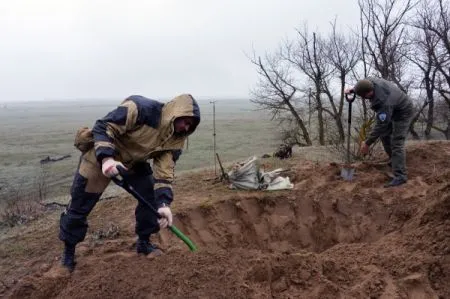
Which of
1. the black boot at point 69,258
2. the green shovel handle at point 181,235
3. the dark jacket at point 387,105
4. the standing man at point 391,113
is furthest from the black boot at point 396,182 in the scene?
the black boot at point 69,258

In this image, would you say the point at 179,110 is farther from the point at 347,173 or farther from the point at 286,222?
the point at 347,173

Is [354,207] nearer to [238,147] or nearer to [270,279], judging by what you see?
[270,279]

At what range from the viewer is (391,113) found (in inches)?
231

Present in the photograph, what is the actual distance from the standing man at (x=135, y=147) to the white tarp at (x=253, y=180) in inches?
109

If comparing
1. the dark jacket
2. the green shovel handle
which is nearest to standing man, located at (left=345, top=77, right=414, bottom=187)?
the dark jacket

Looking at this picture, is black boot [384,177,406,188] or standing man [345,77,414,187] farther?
black boot [384,177,406,188]

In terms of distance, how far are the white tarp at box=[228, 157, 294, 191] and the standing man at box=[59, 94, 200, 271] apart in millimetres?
2759

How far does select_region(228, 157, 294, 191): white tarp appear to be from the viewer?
634 cm

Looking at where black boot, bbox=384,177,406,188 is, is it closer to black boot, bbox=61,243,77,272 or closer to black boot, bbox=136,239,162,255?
black boot, bbox=136,239,162,255

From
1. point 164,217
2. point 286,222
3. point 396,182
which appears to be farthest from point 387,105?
point 164,217

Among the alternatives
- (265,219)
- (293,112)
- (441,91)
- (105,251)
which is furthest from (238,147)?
(105,251)

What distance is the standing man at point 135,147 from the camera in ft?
10.9

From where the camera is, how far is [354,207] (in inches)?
225

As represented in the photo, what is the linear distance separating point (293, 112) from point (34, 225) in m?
13.0
